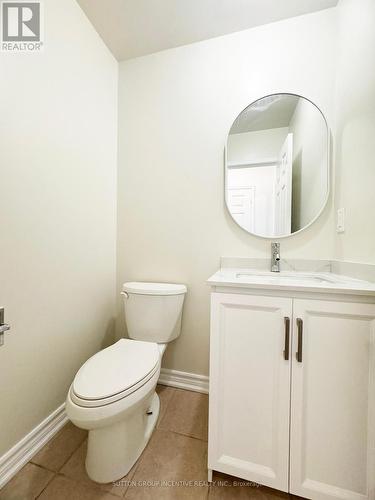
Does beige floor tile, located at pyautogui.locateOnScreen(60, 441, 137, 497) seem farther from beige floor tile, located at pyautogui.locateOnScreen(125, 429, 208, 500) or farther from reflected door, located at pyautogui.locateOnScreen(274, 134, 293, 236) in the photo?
reflected door, located at pyautogui.locateOnScreen(274, 134, 293, 236)

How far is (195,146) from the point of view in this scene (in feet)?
4.72

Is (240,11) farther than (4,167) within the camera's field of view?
Yes

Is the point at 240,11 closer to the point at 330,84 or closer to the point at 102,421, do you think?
the point at 330,84

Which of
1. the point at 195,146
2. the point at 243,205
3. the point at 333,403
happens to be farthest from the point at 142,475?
the point at 195,146

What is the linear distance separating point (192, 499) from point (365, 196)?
4.78 feet

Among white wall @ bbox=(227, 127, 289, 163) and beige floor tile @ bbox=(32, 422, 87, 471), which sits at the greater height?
white wall @ bbox=(227, 127, 289, 163)

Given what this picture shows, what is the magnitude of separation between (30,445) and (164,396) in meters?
0.71

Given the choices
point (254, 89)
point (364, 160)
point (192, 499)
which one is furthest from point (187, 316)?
point (254, 89)

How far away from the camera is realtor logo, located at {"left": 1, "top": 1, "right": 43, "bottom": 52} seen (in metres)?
0.91

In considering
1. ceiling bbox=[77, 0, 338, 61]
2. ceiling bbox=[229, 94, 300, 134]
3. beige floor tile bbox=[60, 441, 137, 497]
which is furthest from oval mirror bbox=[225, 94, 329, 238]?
beige floor tile bbox=[60, 441, 137, 497]

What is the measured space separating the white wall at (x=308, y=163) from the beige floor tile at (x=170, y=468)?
1.29 m

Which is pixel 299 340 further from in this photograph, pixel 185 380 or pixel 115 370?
pixel 185 380

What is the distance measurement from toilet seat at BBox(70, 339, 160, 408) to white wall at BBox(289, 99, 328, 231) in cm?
111

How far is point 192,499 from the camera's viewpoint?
2.75 feet
